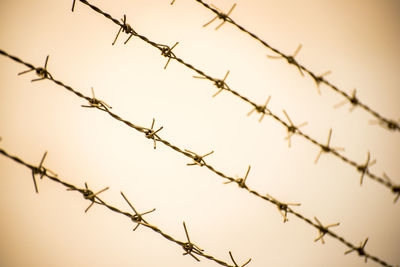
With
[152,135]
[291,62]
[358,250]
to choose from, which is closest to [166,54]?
[152,135]

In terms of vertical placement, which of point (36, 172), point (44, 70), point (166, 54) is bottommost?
point (36, 172)

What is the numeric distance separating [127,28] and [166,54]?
26 centimetres

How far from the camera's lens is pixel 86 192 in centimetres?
118

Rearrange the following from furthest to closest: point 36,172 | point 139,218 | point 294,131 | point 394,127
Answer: point 394,127
point 294,131
point 139,218
point 36,172

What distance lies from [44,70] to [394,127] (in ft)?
8.37

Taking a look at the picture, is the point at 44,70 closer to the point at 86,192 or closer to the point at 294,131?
the point at 86,192

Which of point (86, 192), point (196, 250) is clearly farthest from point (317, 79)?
point (86, 192)

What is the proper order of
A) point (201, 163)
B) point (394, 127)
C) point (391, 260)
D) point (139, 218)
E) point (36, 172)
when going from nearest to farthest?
1. point (36, 172)
2. point (139, 218)
3. point (201, 163)
4. point (394, 127)
5. point (391, 260)

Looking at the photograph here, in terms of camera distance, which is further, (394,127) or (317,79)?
(394,127)

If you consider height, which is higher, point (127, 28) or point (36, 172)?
point (127, 28)

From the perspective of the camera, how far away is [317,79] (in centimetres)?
163

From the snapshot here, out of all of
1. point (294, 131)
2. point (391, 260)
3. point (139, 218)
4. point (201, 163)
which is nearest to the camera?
point (139, 218)

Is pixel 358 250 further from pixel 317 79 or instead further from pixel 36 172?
pixel 36 172

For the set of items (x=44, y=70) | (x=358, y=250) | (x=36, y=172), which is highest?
(x=44, y=70)
